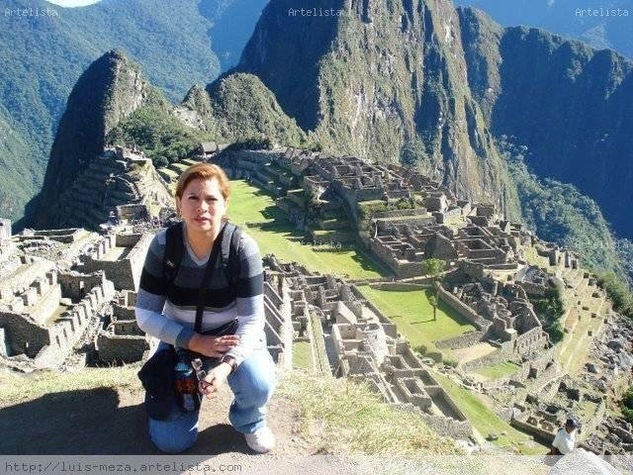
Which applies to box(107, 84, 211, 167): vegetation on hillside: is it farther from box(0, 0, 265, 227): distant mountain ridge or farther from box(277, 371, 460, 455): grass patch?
box(277, 371, 460, 455): grass patch

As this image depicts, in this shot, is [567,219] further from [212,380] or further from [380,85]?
[212,380]

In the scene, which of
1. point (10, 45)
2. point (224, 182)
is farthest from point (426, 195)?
point (10, 45)

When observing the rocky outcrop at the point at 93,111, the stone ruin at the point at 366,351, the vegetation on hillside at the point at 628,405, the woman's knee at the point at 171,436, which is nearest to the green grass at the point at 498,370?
the stone ruin at the point at 366,351

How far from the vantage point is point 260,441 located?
17.1ft

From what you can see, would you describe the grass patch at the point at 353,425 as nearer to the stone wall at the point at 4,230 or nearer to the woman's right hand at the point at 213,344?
the woman's right hand at the point at 213,344

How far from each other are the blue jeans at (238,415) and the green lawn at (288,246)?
2502 cm

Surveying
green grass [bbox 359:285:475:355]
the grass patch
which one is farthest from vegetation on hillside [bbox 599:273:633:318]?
the grass patch

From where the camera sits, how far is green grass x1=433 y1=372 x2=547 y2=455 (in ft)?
65.1

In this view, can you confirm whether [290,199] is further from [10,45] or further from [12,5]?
[12,5]

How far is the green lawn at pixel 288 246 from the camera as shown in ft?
114

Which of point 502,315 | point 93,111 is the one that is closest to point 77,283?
point 502,315

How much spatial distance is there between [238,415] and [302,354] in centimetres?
1181

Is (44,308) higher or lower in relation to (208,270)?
lower

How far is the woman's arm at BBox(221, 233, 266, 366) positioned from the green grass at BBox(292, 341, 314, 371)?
10.4m
